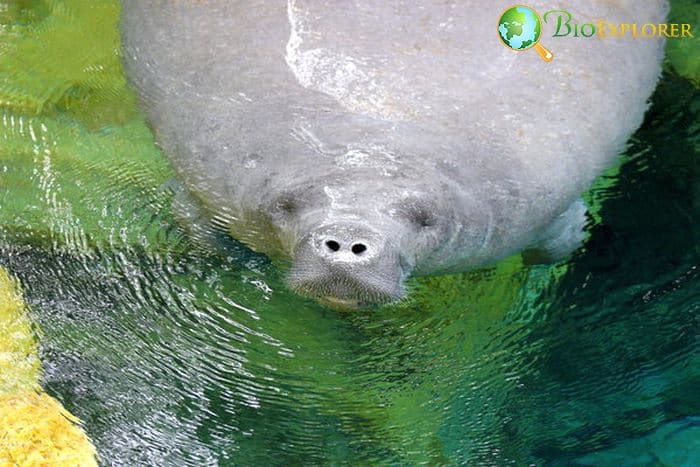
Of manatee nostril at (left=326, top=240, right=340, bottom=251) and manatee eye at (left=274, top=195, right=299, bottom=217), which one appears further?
manatee eye at (left=274, top=195, right=299, bottom=217)

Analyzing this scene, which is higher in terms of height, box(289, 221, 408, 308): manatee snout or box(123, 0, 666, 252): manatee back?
box(123, 0, 666, 252): manatee back

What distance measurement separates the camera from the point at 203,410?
154 inches

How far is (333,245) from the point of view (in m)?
3.03

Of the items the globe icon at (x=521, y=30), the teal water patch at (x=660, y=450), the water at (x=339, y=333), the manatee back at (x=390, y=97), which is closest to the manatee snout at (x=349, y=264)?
the manatee back at (x=390, y=97)

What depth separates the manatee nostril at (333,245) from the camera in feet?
9.92

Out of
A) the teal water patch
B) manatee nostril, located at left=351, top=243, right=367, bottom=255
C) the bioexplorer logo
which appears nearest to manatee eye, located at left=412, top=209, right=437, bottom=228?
manatee nostril, located at left=351, top=243, right=367, bottom=255

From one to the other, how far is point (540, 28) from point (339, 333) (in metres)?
1.40

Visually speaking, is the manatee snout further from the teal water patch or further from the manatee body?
the teal water patch

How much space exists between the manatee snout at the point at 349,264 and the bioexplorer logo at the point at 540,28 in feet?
3.50

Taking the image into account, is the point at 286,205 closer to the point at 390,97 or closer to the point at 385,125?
the point at 385,125

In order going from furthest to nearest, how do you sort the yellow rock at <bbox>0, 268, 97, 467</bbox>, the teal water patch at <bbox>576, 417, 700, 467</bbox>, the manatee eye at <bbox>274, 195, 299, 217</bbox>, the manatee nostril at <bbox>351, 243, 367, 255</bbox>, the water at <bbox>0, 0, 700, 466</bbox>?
the teal water patch at <bbox>576, 417, 700, 467</bbox> → the water at <bbox>0, 0, 700, 466</bbox> → the yellow rock at <bbox>0, 268, 97, 467</bbox> → the manatee eye at <bbox>274, 195, 299, 217</bbox> → the manatee nostril at <bbox>351, 243, 367, 255</bbox>

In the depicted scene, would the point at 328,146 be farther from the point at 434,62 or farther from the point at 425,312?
the point at 425,312

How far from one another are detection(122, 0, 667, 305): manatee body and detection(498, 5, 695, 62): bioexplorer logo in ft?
0.09

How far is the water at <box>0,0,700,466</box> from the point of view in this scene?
155 inches
